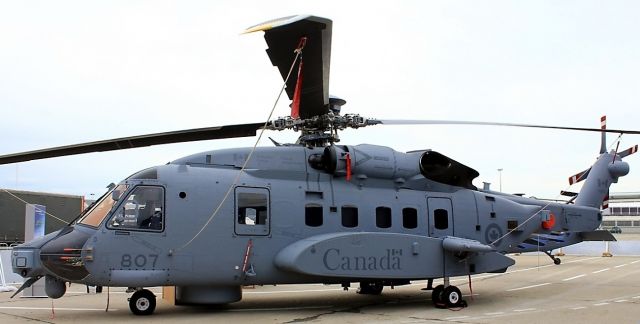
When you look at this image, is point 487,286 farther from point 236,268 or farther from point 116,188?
point 116,188

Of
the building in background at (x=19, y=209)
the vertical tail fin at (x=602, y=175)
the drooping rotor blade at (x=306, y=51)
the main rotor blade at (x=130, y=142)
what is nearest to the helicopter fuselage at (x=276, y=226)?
the main rotor blade at (x=130, y=142)

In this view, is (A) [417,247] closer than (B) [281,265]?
No

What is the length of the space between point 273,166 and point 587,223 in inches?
342

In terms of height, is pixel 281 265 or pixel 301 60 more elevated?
pixel 301 60

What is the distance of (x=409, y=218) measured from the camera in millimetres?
11891

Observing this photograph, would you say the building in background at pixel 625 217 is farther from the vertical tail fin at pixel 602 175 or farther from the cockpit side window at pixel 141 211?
the cockpit side window at pixel 141 211

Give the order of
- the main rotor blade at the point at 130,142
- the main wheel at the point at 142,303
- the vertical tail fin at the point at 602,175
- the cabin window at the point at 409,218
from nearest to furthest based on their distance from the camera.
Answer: the main rotor blade at the point at 130,142, the main wheel at the point at 142,303, the cabin window at the point at 409,218, the vertical tail fin at the point at 602,175

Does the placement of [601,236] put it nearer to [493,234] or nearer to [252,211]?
[493,234]

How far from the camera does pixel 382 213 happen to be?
11.7 metres

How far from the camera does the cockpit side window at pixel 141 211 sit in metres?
9.86

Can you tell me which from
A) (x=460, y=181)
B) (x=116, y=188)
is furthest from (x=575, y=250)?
(x=116, y=188)

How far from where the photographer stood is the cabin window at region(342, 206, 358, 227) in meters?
11.3

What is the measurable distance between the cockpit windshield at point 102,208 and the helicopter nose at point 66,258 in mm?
325

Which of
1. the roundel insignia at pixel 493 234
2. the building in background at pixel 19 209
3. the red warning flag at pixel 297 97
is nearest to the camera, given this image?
the red warning flag at pixel 297 97
